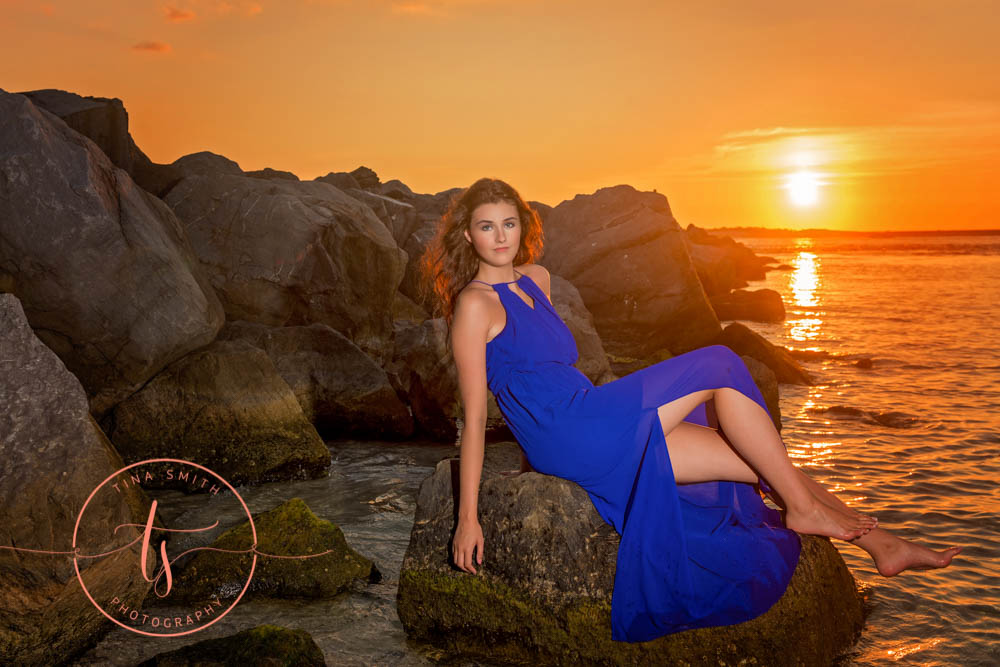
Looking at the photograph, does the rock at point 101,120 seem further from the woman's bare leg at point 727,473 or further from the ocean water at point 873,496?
the woman's bare leg at point 727,473

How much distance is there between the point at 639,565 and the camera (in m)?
3.80

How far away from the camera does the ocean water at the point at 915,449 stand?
4871 millimetres

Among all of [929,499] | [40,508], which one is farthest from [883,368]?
[40,508]

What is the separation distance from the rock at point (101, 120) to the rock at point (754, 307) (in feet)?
58.3

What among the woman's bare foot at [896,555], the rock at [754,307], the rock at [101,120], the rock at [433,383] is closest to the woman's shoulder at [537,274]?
the woman's bare foot at [896,555]

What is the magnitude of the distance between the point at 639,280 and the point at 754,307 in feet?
31.7

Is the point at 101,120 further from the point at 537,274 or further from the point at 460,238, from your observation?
the point at 537,274

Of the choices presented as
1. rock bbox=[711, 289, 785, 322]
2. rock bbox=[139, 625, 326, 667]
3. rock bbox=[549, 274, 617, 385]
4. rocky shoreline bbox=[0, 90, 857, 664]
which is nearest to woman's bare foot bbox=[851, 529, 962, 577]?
rocky shoreline bbox=[0, 90, 857, 664]

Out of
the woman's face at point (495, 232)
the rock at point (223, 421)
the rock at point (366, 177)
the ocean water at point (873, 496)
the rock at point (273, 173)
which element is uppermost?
the rock at point (366, 177)

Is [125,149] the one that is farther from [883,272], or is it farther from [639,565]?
[883,272]

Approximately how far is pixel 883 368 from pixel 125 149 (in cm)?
1311

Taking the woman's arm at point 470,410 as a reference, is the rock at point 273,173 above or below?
above

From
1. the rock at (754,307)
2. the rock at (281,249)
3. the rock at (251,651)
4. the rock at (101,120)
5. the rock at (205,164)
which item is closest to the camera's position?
the rock at (251,651)

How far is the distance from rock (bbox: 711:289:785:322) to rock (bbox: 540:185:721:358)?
826cm
